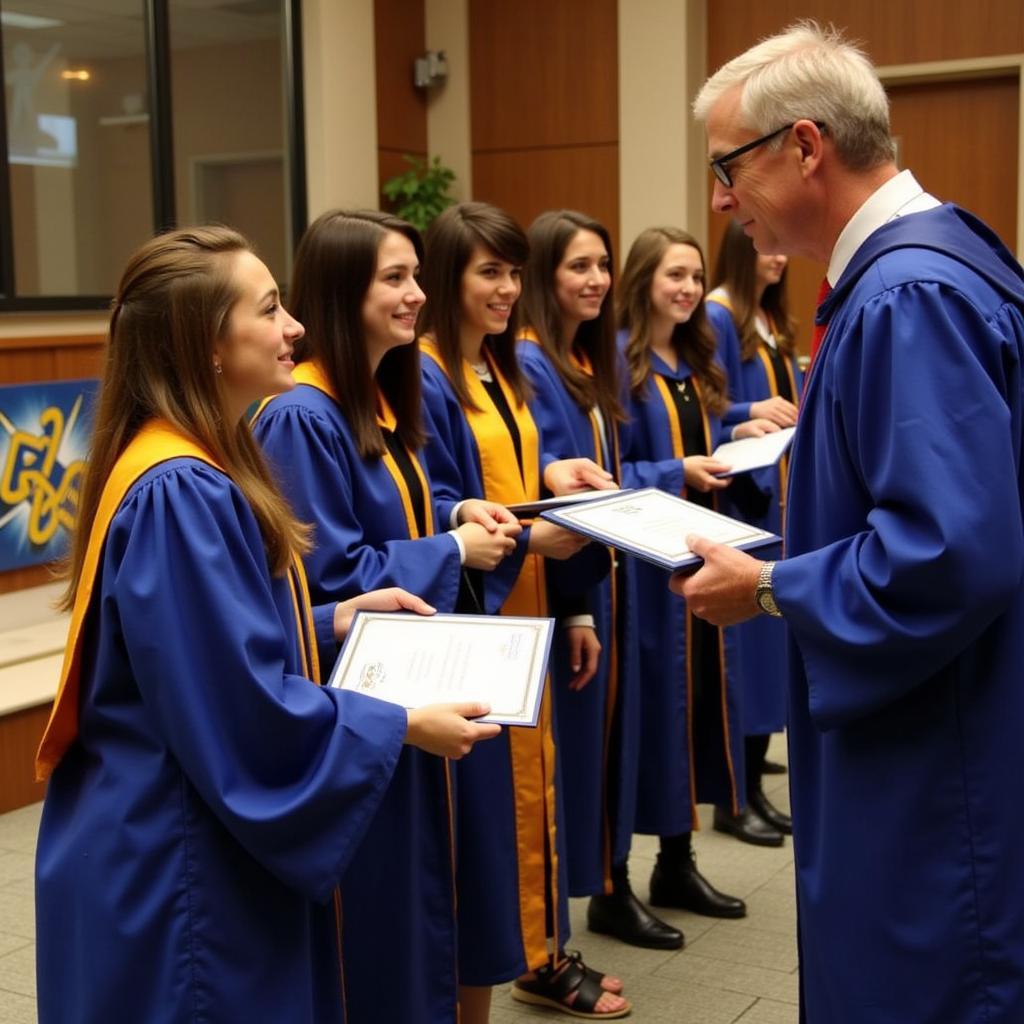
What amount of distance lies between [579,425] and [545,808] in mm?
882

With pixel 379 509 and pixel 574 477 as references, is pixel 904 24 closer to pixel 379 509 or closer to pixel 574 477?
pixel 574 477

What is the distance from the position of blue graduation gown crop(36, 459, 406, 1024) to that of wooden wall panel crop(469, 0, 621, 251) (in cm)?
646

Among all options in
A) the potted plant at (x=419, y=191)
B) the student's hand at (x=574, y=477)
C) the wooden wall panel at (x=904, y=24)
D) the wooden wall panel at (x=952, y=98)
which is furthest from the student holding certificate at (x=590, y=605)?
the potted plant at (x=419, y=191)

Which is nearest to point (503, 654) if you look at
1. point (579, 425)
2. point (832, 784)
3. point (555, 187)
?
point (832, 784)

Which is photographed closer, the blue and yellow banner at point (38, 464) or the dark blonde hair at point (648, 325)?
the dark blonde hair at point (648, 325)

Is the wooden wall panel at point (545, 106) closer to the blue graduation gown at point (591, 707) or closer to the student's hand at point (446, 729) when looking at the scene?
the blue graduation gown at point (591, 707)

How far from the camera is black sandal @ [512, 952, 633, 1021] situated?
286cm

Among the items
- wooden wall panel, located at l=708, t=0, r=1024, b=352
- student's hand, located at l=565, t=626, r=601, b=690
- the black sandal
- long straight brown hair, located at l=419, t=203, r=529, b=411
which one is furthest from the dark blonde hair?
wooden wall panel, located at l=708, t=0, r=1024, b=352

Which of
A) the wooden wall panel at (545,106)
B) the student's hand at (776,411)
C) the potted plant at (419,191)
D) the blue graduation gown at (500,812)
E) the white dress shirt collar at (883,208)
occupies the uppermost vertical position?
the wooden wall panel at (545,106)

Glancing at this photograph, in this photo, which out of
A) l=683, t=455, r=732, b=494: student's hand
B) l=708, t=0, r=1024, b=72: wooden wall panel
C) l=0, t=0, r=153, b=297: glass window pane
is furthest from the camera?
l=0, t=0, r=153, b=297: glass window pane

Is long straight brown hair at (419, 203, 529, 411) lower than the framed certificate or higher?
higher

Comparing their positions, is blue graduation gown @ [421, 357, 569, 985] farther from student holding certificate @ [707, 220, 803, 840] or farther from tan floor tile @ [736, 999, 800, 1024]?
student holding certificate @ [707, 220, 803, 840]

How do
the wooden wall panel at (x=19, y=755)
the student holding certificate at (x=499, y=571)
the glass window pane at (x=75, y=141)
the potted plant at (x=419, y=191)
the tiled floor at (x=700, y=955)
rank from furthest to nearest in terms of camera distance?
the glass window pane at (x=75, y=141) < the potted plant at (x=419, y=191) < the wooden wall panel at (x=19, y=755) < the tiled floor at (x=700, y=955) < the student holding certificate at (x=499, y=571)

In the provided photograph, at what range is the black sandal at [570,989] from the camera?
2.86m
